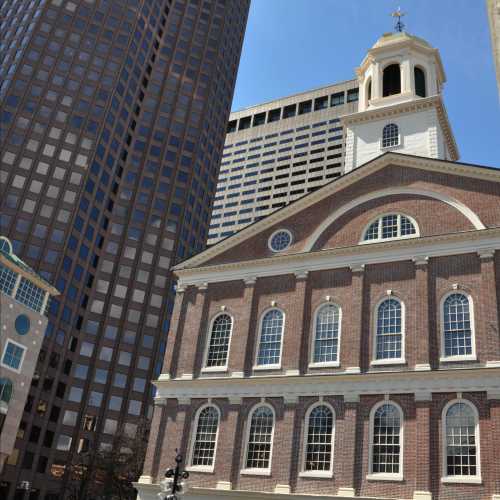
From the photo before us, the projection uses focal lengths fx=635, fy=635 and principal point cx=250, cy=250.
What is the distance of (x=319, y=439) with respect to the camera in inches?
1168

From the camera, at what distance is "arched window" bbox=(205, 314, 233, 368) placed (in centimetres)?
3425

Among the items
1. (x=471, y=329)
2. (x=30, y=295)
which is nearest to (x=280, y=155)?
(x=30, y=295)

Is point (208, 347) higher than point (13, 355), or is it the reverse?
point (13, 355)

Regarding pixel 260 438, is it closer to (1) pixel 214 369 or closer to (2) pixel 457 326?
(1) pixel 214 369

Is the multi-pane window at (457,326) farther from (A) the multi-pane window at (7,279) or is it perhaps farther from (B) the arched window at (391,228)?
(A) the multi-pane window at (7,279)

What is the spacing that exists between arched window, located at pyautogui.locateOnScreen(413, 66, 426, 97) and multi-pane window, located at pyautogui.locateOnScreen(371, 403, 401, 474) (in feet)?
80.2

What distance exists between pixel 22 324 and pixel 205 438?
28.5 m

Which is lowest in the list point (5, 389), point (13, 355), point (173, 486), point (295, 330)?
point (173, 486)

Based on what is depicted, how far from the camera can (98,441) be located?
85.2 metres

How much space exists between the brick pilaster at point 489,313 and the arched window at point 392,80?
1877 cm

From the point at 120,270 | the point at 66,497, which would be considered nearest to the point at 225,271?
the point at 66,497

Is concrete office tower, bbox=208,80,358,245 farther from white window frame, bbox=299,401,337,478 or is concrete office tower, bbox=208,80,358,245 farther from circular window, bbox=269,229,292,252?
white window frame, bbox=299,401,337,478

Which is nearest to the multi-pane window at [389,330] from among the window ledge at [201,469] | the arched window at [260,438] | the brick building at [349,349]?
the brick building at [349,349]

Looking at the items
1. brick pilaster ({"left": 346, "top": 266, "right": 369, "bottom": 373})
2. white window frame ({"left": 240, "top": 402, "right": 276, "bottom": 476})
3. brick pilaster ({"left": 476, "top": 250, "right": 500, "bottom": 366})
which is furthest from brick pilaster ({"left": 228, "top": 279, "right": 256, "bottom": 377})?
brick pilaster ({"left": 476, "top": 250, "right": 500, "bottom": 366})
